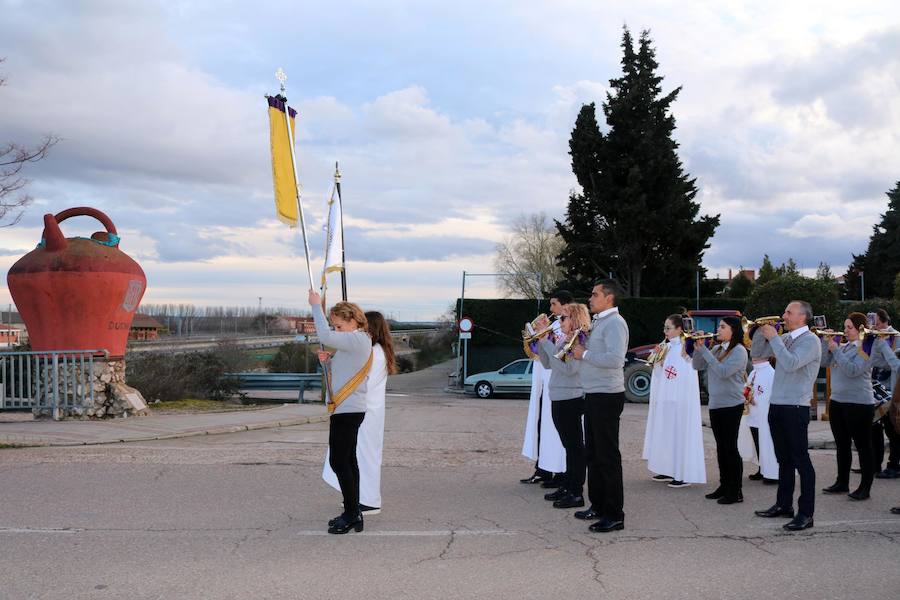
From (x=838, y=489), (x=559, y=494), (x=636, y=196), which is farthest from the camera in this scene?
(x=636, y=196)

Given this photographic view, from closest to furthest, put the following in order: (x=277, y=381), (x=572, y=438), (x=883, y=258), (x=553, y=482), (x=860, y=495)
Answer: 1. (x=572, y=438)
2. (x=860, y=495)
3. (x=553, y=482)
4. (x=277, y=381)
5. (x=883, y=258)

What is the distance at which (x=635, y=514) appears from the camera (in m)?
7.29

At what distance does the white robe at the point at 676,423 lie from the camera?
28.4 feet

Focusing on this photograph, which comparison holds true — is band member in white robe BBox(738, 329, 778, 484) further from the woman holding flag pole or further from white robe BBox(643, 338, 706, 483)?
the woman holding flag pole

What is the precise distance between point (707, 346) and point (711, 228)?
3058 centimetres

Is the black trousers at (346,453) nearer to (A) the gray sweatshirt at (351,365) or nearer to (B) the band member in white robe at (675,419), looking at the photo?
(A) the gray sweatshirt at (351,365)

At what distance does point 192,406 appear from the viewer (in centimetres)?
1778

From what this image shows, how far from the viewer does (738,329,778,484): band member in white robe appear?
28.7 feet

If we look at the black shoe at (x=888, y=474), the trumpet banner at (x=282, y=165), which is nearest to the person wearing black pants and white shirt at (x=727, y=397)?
Answer: the black shoe at (x=888, y=474)

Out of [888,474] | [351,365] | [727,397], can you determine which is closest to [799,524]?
[727,397]

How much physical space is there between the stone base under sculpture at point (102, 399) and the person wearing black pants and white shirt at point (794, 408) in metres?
11.2

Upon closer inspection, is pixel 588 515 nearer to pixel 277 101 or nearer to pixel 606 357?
pixel 606 357

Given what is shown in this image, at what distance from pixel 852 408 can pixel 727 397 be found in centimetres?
115

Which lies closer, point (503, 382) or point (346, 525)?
point (346, 525)
